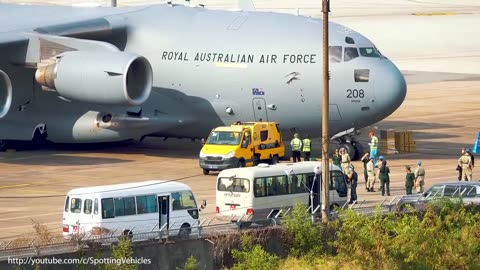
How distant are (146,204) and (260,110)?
15.4 m

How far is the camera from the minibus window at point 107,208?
29280 millimetres

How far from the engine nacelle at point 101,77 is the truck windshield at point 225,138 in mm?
3270

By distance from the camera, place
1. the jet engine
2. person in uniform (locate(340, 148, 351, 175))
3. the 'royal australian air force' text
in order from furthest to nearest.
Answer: the jet engine < the 'royal australian air force' text < person in uniform (locate(340, 148, 351, 175))

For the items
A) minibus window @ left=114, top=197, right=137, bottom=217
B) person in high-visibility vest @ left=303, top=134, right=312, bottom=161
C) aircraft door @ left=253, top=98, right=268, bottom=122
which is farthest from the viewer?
aircraft door @ left=253, top=98, right=268, bottom=122

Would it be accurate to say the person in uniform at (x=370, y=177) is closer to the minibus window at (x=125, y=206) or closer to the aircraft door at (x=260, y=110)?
the aircraft door at (x=260, y=110)

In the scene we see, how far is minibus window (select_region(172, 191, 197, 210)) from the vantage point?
30.4 metres

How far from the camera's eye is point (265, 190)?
107 feet

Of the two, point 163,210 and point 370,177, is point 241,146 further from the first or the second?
point 163,210

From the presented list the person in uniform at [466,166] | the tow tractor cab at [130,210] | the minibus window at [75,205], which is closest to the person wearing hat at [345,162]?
the person in uniform at [466,166]

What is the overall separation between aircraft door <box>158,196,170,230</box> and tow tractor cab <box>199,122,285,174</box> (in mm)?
10610

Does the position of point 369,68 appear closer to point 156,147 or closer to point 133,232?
point 156,147

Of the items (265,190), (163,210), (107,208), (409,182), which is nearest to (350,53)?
(409,182)

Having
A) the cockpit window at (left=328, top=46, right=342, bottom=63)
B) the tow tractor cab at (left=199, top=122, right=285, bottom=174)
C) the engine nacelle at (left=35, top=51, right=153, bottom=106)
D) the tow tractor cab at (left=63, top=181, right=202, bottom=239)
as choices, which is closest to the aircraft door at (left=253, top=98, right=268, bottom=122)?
the tow tractor cab at (left=199, top=122, right=285, bottom=174)

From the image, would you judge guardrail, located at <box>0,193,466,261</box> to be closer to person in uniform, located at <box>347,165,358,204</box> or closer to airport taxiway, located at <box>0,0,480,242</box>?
airport taxiway, located at <box>0,0,480,242</box>
